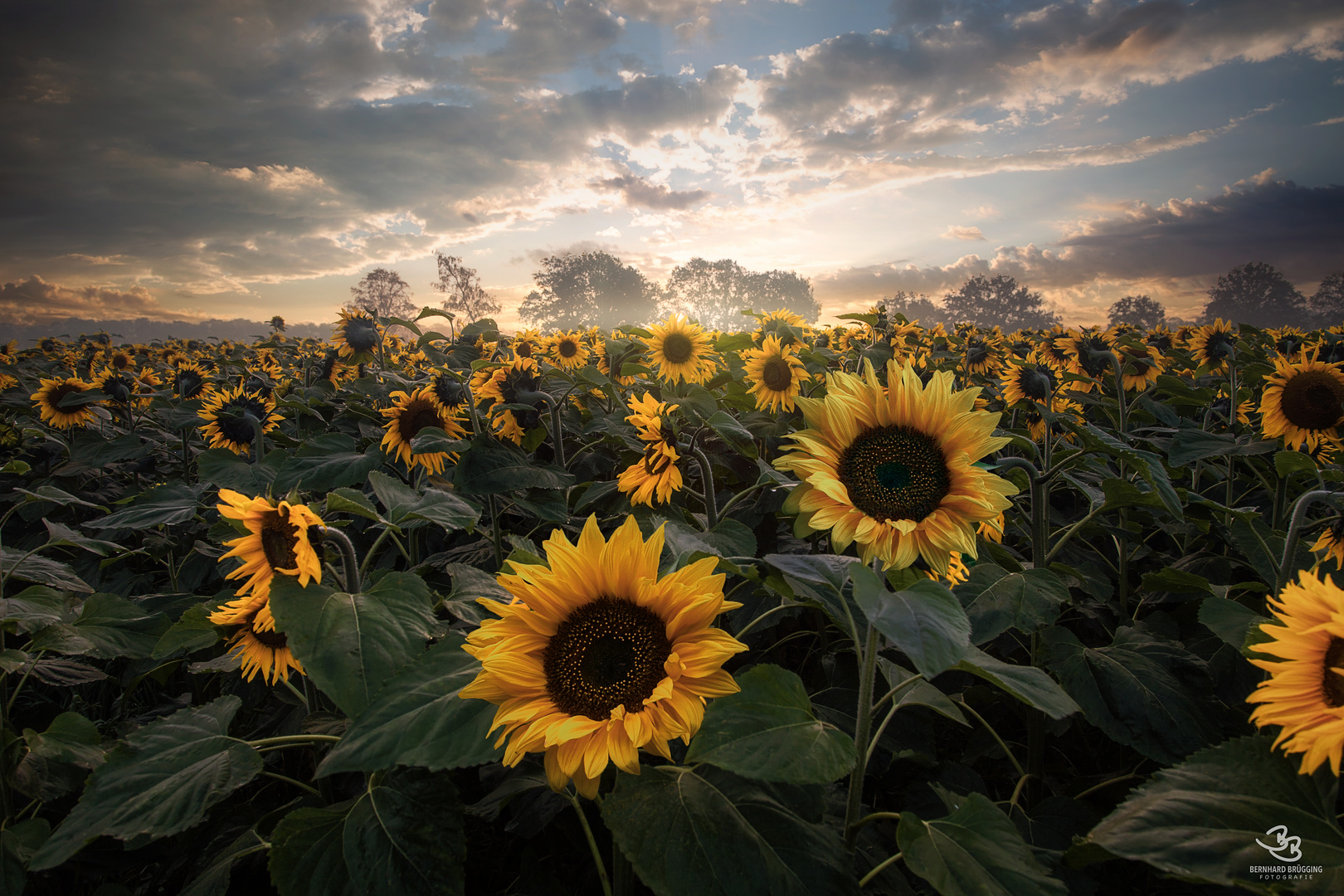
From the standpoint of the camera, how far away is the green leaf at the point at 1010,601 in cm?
166

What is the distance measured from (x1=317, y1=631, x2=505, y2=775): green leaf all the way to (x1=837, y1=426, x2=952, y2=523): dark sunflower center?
1.02 m

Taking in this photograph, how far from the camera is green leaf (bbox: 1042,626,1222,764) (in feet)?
5.31

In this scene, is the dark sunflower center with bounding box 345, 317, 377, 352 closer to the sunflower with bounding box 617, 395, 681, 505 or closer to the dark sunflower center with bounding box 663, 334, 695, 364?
the dark sunflower center with bounding box 663, 334, 695, 364

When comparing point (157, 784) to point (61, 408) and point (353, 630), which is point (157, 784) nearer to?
point (353, 630)

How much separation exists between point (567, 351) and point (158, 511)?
203 inches

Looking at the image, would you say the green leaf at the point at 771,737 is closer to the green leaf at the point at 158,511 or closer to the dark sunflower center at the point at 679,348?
the green leaf at the point at 158,511

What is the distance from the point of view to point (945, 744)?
8.68 ft

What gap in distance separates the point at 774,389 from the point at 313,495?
9.79 ft

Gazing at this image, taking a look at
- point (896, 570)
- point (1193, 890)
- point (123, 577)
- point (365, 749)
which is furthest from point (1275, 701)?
point (123, 577)

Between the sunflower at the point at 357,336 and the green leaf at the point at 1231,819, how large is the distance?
278 inches

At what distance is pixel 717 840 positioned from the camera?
1153 millimetres

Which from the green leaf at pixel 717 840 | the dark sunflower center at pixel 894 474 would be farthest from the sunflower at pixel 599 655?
the dark sunflower center at pixel 894 474

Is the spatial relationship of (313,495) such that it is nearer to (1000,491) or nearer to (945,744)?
(1000,491)

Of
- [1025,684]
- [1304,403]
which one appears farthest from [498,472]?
[1304,403]
